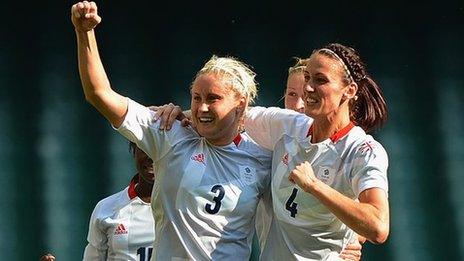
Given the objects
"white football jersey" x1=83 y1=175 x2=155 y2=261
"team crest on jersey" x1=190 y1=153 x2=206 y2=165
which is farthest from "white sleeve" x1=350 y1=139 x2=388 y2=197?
"white football jersey" x1=83 y1=175 x2=155 y2=261

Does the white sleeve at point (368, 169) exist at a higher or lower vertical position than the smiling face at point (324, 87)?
lower

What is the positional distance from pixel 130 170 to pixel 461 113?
77.1 inches

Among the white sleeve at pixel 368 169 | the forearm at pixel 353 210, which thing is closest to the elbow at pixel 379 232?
the forearm at pixel 353 210

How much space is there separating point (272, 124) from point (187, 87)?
2.74 meters

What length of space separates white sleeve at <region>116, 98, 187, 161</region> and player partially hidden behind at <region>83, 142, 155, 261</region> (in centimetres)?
127

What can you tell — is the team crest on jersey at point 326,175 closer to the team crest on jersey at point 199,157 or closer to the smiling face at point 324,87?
the smiling face at point 324,87

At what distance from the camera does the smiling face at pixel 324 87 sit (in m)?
4.35

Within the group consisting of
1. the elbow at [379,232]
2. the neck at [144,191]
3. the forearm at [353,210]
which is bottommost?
the neck at [144,191]

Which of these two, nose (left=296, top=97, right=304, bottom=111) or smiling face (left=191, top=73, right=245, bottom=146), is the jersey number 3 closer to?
smiling face (left=191, top=73, right=245, bottom=146)

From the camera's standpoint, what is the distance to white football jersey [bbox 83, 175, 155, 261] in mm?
5699

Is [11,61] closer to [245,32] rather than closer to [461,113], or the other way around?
[245,32]

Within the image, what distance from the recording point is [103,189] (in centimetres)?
719

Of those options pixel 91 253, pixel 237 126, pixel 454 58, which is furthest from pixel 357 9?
pixel 237 126

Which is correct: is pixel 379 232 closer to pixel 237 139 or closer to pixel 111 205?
pixel 237 139
